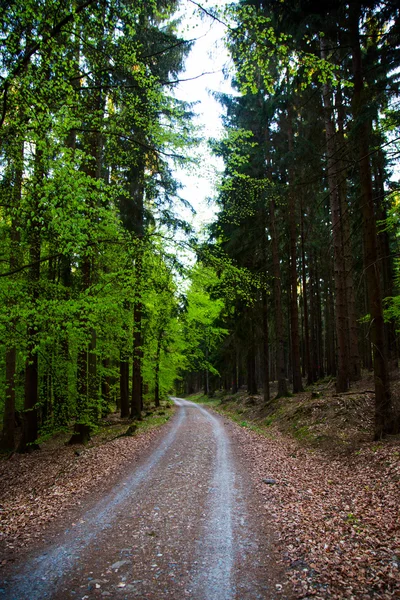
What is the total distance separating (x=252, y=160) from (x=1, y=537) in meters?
18.7

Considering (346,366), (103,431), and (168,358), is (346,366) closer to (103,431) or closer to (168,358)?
(103,431)

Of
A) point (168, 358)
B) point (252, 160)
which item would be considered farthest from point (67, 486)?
point (168, 358)

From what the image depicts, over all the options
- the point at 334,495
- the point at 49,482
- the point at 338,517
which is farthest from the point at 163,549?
the point at 49,482

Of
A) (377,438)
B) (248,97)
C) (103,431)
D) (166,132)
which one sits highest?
(248,97)

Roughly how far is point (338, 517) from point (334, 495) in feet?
3.78

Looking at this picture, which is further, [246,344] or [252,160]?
[246,344]

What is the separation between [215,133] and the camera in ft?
28.3

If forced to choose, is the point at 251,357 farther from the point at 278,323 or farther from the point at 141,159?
the point at 141,159

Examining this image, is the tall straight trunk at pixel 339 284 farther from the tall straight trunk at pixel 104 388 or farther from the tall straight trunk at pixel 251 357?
the tall straight trunk at pixel 104 388

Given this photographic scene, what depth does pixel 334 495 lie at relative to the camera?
694 cm

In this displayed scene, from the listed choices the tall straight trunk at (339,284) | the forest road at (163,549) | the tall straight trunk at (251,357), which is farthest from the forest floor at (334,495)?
the tall straight trunk at (251,357)

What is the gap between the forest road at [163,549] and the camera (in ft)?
13.3

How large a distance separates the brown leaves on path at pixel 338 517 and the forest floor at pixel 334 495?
13mm

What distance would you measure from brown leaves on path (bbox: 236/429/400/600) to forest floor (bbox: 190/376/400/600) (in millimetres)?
13
